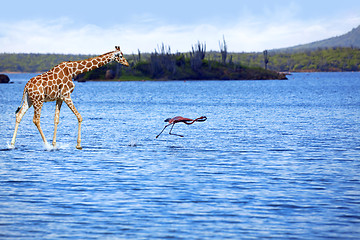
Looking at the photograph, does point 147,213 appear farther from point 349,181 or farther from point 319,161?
point 319,161

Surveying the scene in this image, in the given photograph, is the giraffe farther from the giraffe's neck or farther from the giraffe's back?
the giraffe's neck

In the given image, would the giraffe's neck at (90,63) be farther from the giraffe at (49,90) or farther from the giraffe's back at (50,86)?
the giraffe's back at (50,86)

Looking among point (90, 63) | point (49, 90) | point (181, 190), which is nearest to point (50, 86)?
point (49, 90)

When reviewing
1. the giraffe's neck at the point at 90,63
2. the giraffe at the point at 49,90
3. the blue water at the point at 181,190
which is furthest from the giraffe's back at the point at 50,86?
the blue water at the point at 181,190

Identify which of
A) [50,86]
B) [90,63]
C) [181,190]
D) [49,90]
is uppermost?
[90,63]

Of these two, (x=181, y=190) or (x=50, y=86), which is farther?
(x=50, y=86)

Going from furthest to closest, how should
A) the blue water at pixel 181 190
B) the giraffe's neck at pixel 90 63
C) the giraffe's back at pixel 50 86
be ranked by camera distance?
the giraffe's neck at pixel 90 63 → the giraffe's back at pixel 50 86 → the blue water at pixel 181 190

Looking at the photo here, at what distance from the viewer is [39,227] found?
1098 cm

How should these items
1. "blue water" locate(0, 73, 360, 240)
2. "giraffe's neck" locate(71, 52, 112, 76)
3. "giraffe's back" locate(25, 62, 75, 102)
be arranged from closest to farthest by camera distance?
"blue water" locate(0, 73, 360, 240) → "giraffe's back" locate(25, 62, 75, 102) → "giraffe's neck" locate(71, 52, 112, 76)

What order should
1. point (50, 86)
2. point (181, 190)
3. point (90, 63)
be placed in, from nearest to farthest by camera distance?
point (181, 190) < point (50, 86) < point (90, 63)

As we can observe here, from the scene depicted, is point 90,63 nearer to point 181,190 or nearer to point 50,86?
point 50,86

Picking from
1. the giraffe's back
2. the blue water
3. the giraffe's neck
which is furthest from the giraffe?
the blue water

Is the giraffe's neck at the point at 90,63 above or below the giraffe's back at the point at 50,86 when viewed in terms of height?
above

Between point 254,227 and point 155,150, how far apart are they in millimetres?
12159
